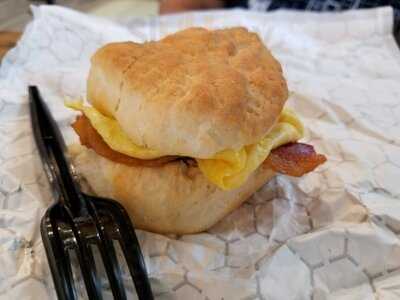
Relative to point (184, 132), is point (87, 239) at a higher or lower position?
lower

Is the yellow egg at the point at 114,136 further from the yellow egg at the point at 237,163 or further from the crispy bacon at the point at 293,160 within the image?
the crispy bacon at the point at 293,160

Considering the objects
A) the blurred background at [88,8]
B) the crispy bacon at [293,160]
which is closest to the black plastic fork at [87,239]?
the crispy bacon at [293,160]

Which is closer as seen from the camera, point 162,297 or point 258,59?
point 162,297

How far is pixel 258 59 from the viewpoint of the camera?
935mm

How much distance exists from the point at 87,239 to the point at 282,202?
0.42 m

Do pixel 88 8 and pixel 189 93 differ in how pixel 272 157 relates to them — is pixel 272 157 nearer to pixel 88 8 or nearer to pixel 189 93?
pixel 189 93

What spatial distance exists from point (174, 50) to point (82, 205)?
35cm

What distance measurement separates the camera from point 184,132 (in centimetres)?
77

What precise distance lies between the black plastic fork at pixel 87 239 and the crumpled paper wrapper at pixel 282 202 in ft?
0.20

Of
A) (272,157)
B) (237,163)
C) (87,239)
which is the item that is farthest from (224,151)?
(87,239)

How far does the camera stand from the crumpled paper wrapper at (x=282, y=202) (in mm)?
783

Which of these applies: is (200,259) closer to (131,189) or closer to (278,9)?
(131,189)

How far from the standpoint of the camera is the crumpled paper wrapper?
0.78 m

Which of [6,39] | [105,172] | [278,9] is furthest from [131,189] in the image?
[278,9]
